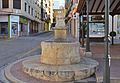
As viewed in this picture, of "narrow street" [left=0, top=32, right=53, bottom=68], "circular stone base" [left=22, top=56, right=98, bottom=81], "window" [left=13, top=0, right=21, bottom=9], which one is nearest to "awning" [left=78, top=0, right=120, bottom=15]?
"narrow street" [left=0, top=32, right=53, bottom=68]

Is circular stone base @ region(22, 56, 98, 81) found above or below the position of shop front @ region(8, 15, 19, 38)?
below

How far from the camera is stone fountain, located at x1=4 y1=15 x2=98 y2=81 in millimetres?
8044

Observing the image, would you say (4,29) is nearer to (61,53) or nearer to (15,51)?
(15,51)

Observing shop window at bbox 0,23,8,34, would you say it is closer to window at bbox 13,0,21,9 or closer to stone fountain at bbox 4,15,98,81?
window at bbox 13,0,21,9

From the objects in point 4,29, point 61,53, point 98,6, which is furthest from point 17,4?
point 61,53

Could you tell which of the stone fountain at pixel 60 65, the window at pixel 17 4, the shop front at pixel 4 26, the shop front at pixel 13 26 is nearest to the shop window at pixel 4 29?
the shop front at pixel 4 26

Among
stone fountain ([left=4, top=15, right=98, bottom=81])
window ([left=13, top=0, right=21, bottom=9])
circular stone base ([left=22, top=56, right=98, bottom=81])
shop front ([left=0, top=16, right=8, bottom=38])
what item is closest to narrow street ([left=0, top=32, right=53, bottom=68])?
stone fountain ([left=4, top=15, right=98, bottom=81])

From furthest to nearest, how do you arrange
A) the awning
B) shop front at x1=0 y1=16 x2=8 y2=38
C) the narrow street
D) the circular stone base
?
shop front at x1=0 y1=16 x2=8 y2=38, the awning, the narrow street, the circular stone base

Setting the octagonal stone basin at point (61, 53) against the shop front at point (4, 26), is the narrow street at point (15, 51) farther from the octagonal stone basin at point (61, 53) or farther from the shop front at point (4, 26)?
the shop front at point (4, 26)

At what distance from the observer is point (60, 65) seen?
9.14m

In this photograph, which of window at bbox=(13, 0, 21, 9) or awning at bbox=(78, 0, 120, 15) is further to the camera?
window at bbox=(13, 0, 21, 9)

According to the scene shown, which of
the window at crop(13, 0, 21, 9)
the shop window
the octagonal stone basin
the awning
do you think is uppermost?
the window at crop(13, 0, 21, 9)

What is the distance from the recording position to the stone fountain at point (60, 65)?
804 cm

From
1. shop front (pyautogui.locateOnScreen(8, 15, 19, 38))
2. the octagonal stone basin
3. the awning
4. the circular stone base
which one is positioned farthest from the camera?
shop front (pyautogui.locateOnScreen(8, 15, 19, 38))
